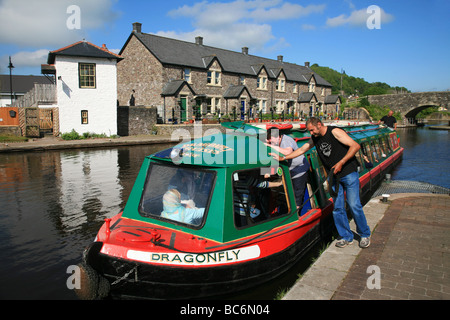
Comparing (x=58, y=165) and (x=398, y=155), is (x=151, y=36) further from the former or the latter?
(x=398, y=155)

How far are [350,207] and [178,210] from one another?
295 centimetres

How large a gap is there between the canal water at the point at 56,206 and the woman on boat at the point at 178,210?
1.34m

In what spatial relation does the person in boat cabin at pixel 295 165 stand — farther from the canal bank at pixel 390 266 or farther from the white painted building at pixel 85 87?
the white painted building at pixel 85 87

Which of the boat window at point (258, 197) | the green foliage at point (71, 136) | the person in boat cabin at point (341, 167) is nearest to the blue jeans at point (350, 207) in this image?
the person in boat cabin at point (341, 167)

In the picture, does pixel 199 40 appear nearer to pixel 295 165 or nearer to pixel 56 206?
pixel 56 206

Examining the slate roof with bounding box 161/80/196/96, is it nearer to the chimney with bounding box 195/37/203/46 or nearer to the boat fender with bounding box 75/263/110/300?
the chimney with bounding box 195/37/203/46

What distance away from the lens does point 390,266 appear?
476 centimetres

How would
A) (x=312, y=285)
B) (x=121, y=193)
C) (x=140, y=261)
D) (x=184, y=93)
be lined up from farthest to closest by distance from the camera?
(x=184, y=93), (x=121, y=193), (x=312, y=285), (x=140, y=261)

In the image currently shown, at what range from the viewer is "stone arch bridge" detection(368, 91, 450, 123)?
165ft

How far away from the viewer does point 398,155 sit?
1780 centimetres

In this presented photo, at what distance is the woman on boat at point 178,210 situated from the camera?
4.75 metres

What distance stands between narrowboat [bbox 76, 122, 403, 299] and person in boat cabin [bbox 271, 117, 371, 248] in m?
0.52

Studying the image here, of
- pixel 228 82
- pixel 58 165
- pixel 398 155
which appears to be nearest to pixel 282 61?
pixel 228 82
